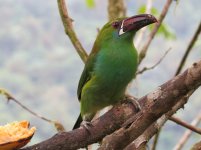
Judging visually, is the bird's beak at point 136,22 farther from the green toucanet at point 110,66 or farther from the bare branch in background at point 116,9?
the bare branch in background at point 116,9

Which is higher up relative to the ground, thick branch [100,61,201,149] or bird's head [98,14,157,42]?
thick branch [100,61,201,149]

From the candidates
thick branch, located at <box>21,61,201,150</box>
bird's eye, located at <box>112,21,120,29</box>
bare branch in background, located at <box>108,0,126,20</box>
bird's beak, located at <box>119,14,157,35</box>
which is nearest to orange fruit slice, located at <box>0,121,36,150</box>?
thick branch, located at <box>21,61,201,150</box>

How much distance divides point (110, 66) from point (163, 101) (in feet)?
Result: 2.71

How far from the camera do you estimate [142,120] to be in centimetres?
108

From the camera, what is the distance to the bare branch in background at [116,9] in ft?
7.53

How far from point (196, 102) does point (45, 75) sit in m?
1.91

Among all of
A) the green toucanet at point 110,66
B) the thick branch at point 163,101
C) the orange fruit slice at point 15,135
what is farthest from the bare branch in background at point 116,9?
the thick branch at point 163,101

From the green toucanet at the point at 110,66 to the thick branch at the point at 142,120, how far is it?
1.72 ft

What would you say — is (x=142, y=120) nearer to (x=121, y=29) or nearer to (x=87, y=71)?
(x=121, y=29)

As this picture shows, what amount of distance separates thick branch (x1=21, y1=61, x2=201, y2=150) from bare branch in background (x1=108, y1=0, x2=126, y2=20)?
1023mm

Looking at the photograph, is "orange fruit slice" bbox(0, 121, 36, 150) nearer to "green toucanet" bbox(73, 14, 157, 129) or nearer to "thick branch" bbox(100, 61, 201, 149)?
"thick branch" bbox(100, 61, 201, 149)

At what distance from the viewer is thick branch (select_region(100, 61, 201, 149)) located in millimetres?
1049

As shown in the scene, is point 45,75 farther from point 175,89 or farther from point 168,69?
point 175,89

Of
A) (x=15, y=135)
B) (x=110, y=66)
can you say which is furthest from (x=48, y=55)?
(x=15, y=135)
